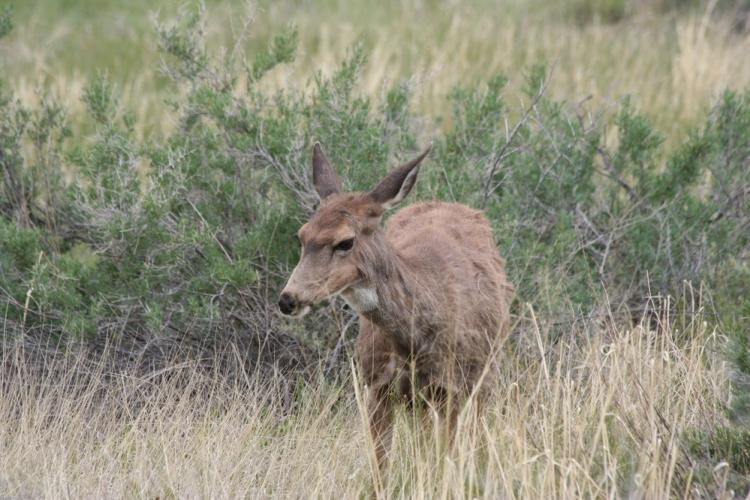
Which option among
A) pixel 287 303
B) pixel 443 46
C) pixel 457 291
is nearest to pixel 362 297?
pixel 287 303

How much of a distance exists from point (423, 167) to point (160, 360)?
95.5 inches

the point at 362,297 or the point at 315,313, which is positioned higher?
the point at 362,297

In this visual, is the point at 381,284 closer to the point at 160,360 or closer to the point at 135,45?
the point at 160,360

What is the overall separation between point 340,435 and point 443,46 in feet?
33.6

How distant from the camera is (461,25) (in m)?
17.0

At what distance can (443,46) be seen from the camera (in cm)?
1628

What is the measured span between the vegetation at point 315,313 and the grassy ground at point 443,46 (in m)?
3.77

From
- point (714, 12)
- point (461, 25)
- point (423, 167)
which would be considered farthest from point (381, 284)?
point (714, 12)

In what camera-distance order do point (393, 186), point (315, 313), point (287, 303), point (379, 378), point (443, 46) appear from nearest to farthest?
point (287, 303)
point (393, 186)
point (379, 378)
point (315, 313)
point (443, 46)

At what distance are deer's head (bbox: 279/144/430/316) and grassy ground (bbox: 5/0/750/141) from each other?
21.2 ft

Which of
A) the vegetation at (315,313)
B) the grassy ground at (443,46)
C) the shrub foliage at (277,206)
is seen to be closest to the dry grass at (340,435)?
the vegetation at (315,313)

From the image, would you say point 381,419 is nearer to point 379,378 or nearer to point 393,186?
point 379,378

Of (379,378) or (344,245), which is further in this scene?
(379,378)

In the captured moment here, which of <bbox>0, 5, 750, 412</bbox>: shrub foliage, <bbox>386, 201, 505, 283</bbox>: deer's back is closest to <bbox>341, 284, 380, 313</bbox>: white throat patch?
<bbox>386, 201, 505, 283</bbox>: deer's back
